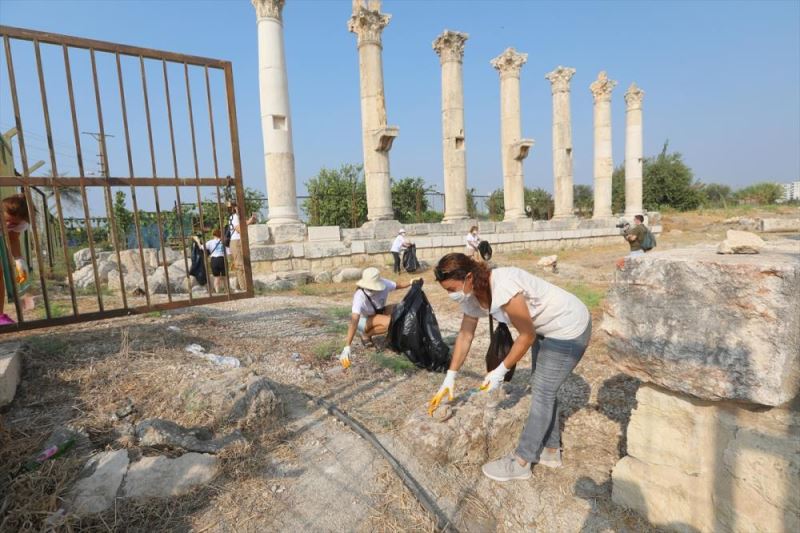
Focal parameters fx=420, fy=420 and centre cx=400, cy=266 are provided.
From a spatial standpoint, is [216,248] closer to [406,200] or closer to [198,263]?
[198,263]

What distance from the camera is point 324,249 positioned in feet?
37.5

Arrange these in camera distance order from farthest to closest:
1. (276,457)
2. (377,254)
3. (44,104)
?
(377,254), (44,104), (276,457)

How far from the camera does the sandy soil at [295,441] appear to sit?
222 cm

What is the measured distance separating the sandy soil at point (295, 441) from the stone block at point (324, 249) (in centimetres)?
619

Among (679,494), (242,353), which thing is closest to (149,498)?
(242,353)

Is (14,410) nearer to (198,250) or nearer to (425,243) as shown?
(198,250)

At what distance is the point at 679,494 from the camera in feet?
7.41

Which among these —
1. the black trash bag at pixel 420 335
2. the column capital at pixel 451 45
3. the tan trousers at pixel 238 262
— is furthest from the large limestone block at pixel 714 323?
the column capital at pixel 451 45

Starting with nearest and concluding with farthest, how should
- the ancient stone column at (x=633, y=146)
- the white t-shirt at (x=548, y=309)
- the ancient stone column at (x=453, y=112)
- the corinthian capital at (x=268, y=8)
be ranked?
1. the white t-shirt at (x=548, y=309)
2. the corinthian capital at (x=268, y=8)
3. the ancient stone column at (x=453, y=112)
4. the ancient stone column at (x=633, y=146)

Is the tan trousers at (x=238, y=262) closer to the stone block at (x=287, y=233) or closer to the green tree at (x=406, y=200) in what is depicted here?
the stone block at (x=287, y=233)

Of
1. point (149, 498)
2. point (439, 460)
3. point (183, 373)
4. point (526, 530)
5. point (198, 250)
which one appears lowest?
point (526, 530)

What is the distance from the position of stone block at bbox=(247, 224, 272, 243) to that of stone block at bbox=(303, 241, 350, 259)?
3.28ft

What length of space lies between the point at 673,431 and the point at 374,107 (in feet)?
40.8

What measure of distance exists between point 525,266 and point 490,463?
10.6 metres
